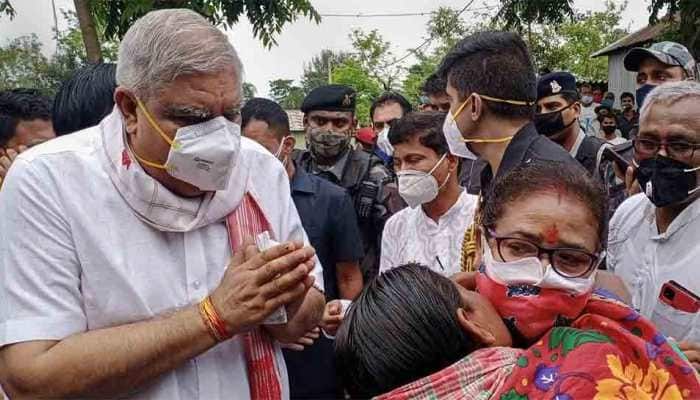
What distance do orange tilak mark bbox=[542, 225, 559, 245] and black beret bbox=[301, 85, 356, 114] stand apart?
3080 millimetres

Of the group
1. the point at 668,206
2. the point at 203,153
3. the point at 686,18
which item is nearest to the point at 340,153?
the point at 668,206

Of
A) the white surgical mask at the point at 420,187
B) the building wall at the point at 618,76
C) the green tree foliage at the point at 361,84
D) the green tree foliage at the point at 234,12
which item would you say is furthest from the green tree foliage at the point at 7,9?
the building wall at the point at 618,76

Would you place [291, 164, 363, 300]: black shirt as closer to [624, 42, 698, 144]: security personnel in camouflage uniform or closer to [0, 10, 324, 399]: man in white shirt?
[0, 10, 324, 399]: man in white shirt

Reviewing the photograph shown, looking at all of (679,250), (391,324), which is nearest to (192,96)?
(391,324)

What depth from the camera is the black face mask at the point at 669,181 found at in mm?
2340

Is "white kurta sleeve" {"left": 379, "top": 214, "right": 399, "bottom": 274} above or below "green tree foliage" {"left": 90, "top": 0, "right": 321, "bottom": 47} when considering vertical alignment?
below

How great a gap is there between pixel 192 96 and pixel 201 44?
0.13m

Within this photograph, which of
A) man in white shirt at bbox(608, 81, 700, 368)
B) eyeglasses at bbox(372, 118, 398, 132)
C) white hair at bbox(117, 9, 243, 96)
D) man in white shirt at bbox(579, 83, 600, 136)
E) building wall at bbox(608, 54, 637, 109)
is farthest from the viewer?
building wall at bbox(608, 54, 637, 109)

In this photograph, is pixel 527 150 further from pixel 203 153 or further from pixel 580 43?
pixel 580 43

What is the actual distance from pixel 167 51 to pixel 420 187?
189 centimetres

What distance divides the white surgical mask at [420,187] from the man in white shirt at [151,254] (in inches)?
61.5

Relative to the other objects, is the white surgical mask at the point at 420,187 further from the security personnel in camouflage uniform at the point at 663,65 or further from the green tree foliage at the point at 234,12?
the green tree foliage at the point at 234,12

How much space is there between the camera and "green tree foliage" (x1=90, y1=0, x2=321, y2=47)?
336 inches

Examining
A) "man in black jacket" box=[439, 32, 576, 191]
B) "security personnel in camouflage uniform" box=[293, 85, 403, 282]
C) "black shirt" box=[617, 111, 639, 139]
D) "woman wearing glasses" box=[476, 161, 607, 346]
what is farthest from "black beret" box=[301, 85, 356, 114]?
"black shirt" box=[617, 111, 639, 139]
